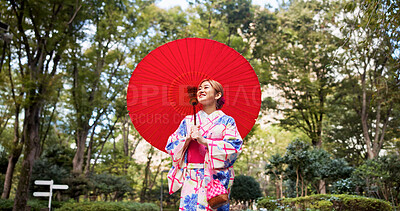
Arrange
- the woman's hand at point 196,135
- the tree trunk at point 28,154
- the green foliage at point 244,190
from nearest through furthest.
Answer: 1. the woman's hand at point 196,135
2. the tree trunk at point 28,154
3. the green foliage at point 244,190

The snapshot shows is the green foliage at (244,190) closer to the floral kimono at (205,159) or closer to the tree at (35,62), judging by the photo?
the tree at (35,62)

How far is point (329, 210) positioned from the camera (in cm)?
793

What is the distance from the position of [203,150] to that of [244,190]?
14571 mm

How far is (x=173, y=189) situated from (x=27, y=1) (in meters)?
9.34

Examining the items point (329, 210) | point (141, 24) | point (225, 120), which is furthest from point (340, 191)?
point (141, 24)

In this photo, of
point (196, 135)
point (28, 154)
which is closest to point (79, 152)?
point (28, 154)

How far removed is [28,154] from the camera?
9.76 metres

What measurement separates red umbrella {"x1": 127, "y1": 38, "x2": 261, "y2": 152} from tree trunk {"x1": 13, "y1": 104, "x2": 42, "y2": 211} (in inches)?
313

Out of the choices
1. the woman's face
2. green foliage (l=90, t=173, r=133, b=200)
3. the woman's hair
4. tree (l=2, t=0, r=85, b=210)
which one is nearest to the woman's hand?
the woman's face

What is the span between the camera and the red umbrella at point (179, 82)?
3418 millimetres

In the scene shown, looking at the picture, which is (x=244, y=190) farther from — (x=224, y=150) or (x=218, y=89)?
(x=224, y=150)

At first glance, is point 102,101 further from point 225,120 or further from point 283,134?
point 283,134

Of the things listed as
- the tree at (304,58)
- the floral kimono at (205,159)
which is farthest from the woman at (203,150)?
the tree at (304,58)

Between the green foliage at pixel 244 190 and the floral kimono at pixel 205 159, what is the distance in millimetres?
14320
